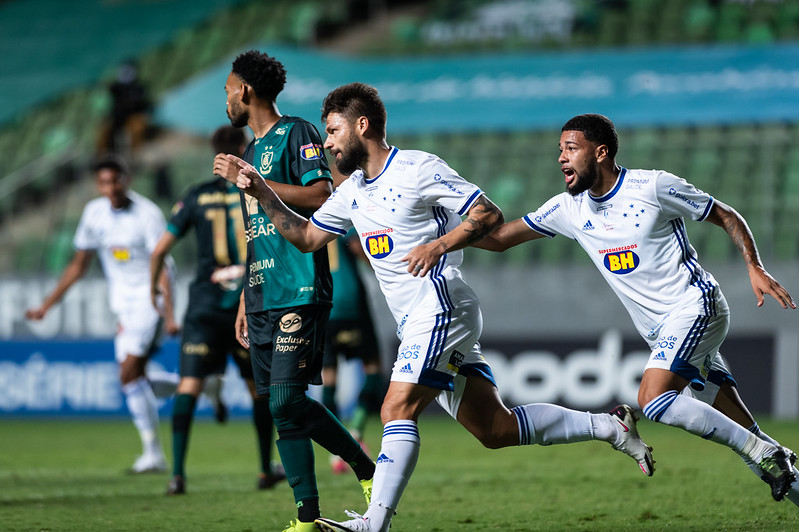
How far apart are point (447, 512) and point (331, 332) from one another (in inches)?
134

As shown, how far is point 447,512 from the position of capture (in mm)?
6367

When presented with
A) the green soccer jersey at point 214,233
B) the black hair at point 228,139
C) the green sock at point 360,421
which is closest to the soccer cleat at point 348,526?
the green soccer jersey at point 214,233

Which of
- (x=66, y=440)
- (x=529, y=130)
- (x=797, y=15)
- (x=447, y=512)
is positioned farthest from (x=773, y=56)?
(x=447, y=512)

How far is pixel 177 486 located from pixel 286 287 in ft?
8.57

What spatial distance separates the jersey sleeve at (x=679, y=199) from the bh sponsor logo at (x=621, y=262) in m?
0.27

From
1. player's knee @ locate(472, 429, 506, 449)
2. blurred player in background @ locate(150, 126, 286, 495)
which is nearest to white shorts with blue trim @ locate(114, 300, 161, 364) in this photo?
blurred player in background @ locate(150, 126, 286, 495)

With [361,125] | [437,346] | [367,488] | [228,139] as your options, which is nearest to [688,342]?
[437,346]

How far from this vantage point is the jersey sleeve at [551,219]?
5.68m

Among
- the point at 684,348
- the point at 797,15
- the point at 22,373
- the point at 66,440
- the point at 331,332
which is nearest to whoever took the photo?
the point at 684,348

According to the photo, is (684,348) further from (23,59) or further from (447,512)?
(23,59)

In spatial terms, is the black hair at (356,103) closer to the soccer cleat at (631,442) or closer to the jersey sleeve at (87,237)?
the soccer cleat at (631,442)

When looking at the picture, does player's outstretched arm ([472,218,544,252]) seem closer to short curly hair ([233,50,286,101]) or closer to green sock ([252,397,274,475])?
short curly hair ([233,50,286,101])

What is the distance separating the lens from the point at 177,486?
7.34 metres

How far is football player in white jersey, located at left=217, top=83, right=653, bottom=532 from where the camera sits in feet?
15.8
